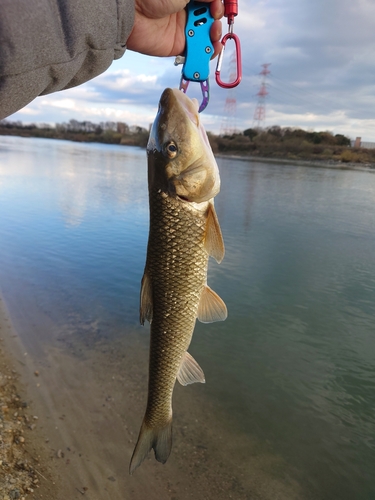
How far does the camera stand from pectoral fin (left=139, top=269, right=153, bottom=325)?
2.03 m

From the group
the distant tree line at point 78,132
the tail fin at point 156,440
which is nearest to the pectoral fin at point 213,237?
the tail fin at point 156,440

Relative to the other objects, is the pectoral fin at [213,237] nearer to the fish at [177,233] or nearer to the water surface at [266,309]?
the fish at [177,233]

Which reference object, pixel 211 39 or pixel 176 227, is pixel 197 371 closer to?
pixel 176 227

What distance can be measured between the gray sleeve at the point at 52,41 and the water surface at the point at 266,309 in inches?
181

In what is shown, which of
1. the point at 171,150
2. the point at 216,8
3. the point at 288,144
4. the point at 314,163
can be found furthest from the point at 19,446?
the point at 288,144

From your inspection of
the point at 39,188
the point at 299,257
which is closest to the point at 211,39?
the point at 299,257

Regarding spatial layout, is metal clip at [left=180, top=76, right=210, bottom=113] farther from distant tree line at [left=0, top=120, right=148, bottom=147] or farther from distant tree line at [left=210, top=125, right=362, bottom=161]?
distant tree line at [left=0, top=120, right=148, bottom=147]

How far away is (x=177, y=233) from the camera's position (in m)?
1.92

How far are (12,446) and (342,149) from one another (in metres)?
62.5

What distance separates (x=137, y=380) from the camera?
5375 mm

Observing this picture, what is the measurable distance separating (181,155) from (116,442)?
3712 millimetres

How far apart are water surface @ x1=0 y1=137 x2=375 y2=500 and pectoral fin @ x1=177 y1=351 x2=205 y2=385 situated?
284cm

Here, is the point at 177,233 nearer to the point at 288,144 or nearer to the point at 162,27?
the point at 162,27

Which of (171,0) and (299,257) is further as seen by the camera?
(299,257)
